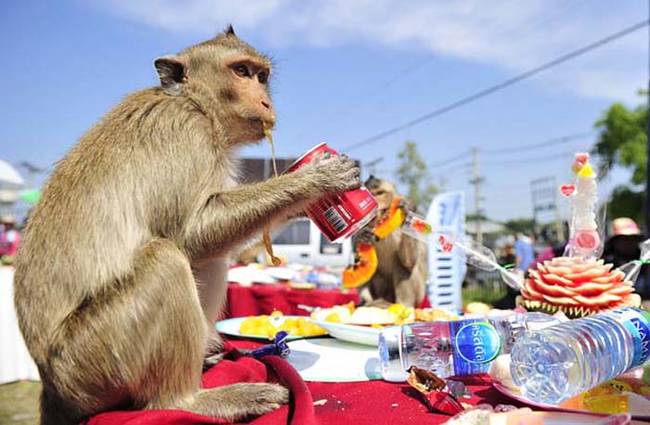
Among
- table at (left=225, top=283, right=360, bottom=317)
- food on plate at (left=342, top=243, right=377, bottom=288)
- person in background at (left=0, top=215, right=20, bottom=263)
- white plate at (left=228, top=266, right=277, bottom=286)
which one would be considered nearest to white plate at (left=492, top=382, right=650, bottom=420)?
food on plate at (left=342, top=243, right=377, bottom=288)

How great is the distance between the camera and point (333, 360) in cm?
184

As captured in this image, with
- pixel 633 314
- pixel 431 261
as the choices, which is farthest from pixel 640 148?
pixel 633 314

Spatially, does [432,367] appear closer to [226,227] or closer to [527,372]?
[527,372]

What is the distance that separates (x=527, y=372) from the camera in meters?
1.27

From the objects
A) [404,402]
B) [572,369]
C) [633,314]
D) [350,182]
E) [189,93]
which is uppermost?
[189,93]

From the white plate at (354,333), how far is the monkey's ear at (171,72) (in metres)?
0.99

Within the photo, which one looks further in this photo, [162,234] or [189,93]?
[189,93]

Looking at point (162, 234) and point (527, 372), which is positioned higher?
point (162, 234)

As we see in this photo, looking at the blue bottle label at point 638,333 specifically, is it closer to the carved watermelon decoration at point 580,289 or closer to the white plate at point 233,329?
the carved watermelon decoration at point 580,289

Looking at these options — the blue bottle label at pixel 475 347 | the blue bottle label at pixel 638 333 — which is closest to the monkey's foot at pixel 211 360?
the blue bottle label at pixel 475 347

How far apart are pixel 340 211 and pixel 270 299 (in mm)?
2829

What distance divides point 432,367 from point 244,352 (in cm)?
74

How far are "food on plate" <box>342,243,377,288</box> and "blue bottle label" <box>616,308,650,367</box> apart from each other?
244 cm

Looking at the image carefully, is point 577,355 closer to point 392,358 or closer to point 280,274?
point 392,358
